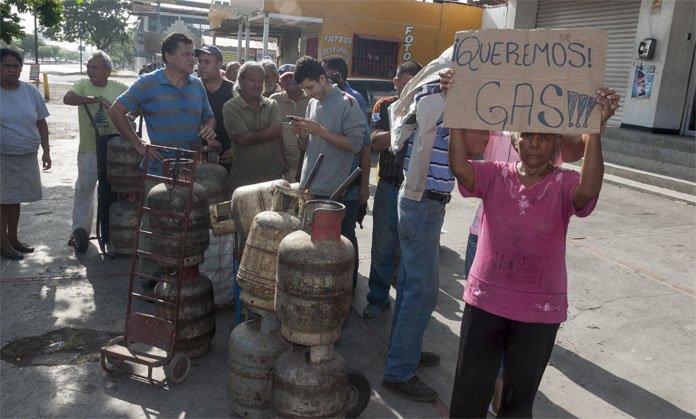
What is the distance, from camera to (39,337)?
13.9 ft

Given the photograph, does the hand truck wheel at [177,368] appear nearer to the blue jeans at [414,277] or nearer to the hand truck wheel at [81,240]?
the blue jeans at [414,277]

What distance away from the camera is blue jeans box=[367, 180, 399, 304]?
4645mm

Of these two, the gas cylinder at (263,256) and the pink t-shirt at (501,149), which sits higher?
the pink t-shirt at (501,149)

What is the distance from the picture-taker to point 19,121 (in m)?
5.67

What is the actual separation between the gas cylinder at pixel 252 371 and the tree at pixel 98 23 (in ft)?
242

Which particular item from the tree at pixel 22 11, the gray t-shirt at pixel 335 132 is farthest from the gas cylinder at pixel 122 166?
the tree at pixel 22 11

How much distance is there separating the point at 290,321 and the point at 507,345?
1.11 m

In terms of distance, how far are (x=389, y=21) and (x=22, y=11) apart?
14.5 metres

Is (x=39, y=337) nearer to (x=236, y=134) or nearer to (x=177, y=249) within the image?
(x=177, y=249)

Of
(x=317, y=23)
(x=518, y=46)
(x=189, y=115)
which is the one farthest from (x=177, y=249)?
(x=317, y=23)

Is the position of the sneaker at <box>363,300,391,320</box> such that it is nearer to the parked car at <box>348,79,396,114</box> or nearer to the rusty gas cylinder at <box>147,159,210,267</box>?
the rusty gas cylinder at <box>147,159,210,267</box>

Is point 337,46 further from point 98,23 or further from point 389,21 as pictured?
point 98,23

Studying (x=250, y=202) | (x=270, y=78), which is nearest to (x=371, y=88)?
(x=270, y=78)

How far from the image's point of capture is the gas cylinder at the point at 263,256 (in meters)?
3.25
